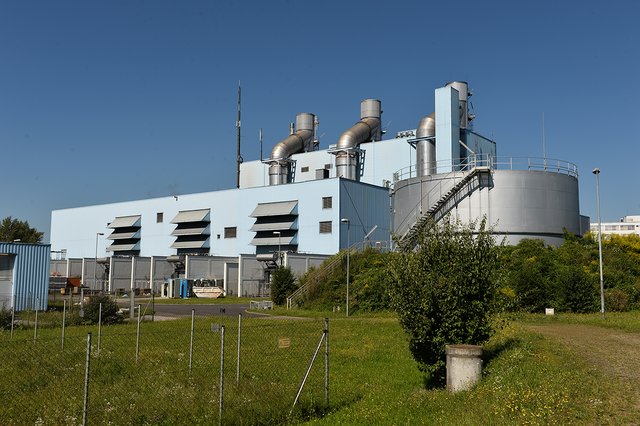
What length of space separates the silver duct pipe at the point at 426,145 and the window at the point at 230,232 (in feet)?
72.2

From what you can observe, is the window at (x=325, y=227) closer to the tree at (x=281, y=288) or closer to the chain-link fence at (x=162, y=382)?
the tree at (x=281, y=288)

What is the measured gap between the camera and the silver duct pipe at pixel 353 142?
225 feet

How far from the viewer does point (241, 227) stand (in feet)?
233

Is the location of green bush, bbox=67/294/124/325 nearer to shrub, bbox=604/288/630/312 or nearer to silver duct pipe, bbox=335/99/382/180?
shrub, bbox=604/288/630/312

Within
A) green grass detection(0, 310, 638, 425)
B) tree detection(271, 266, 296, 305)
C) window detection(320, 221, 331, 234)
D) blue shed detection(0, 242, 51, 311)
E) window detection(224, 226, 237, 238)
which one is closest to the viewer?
green grass detection(0, 310, 638, 425)

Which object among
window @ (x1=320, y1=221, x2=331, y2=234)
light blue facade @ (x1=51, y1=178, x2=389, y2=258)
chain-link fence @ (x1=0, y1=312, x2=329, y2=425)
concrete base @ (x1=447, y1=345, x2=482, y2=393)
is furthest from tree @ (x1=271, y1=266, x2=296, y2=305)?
concrete base @ (x1=447, y1=345, x2=482, y2=393)

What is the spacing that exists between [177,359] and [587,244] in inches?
1517

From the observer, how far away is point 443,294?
48.0 feet

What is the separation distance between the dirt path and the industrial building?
22071 millimetres

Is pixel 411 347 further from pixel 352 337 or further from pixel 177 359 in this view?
pixel 352 337

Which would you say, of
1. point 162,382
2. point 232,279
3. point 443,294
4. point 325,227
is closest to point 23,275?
point 162,382

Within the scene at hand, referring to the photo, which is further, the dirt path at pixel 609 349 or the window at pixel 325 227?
the window at pixel 325 227

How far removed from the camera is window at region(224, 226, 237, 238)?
71.8 m

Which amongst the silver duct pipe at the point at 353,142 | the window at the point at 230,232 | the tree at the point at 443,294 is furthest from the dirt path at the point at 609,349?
the window at the point at 230,232
